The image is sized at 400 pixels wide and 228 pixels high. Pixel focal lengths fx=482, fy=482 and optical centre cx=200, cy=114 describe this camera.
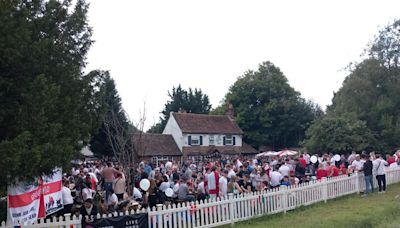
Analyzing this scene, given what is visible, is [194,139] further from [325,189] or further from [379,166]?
[325,189]

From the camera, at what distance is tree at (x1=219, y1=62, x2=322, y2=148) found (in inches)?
2726

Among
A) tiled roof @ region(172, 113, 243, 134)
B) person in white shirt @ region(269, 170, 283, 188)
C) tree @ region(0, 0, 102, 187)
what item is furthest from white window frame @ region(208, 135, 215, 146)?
tree @ region(0, 0, 102, 187)

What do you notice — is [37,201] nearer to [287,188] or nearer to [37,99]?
[37,99]

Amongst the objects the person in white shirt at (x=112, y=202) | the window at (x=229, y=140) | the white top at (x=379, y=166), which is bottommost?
the person in white shirt at (x=112, y=202)

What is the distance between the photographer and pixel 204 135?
5962cm

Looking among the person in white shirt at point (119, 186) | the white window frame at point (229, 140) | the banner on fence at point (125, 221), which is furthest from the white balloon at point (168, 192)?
the white window frame at point (229, 140)

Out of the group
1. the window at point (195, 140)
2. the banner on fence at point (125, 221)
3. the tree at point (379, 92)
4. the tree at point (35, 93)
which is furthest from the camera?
the window at point (195, 140)

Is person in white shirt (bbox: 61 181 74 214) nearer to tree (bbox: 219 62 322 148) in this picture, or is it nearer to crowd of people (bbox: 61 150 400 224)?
crowd of people (bbox: 61 150 400 224)

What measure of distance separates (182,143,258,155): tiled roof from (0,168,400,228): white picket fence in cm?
3806

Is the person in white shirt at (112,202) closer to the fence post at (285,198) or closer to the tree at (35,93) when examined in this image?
the tree at (35,93)

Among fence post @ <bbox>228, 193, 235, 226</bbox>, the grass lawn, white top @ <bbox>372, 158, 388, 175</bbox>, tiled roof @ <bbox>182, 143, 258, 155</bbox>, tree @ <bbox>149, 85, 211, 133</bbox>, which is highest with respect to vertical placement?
tree @ <bbox>149, 85, 211, 133</bbox>

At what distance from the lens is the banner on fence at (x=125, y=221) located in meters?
10.9

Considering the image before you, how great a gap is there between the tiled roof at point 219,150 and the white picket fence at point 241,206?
3806cm

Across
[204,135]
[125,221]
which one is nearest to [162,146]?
[204,135]
